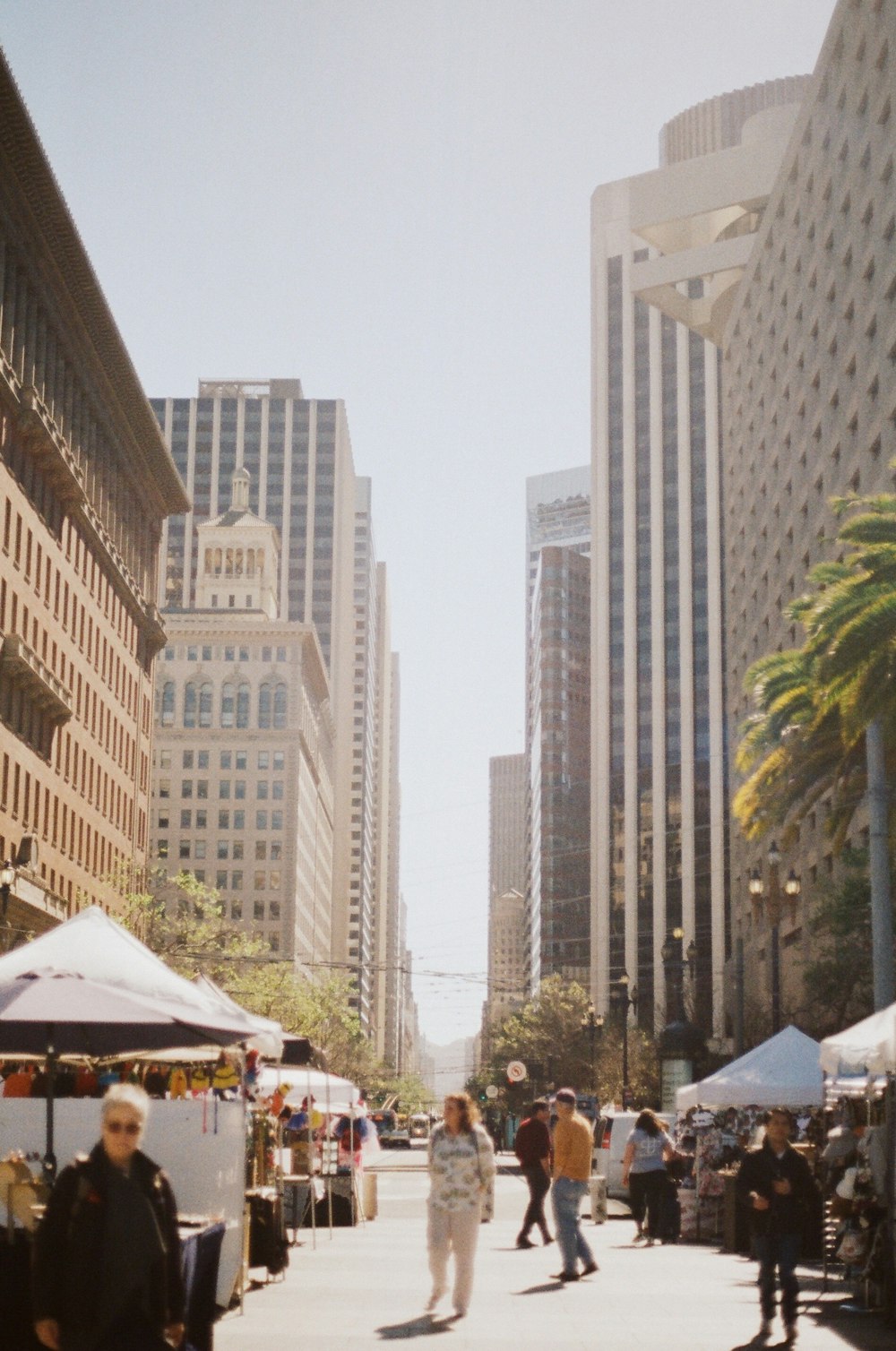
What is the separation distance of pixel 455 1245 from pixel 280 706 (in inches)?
5543

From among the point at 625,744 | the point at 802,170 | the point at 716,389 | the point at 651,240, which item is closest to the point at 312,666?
the point at 625,744

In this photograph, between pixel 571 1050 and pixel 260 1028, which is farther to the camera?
pixel 571 1050

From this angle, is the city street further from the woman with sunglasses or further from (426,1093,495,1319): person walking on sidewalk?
the woman with sunglasses

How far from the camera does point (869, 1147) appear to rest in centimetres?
1695

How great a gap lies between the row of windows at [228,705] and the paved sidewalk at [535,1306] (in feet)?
434

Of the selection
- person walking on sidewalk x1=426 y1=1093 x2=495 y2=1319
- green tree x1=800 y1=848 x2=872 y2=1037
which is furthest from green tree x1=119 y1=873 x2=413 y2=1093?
person walking on sidewalk x1=426 y1=1093 x2=495 y2=1319

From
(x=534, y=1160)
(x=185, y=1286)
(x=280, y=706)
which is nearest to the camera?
(x=185, y=1286)

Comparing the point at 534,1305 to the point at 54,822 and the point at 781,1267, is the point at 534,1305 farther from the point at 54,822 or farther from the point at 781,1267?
the point at 54,822

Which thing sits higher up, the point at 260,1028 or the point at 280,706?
the point at 280,706

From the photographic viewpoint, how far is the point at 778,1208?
1354 centimetres

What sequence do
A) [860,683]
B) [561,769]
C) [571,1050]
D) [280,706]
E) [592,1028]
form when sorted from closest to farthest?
[860,683], [592,1028], [571,1050], [280,706], [561,769]

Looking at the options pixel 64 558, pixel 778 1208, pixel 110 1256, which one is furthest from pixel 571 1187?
pixel 64 558

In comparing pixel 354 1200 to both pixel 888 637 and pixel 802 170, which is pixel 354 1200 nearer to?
pixel 888 637

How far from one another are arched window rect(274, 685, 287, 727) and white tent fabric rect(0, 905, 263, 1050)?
141117 mm
